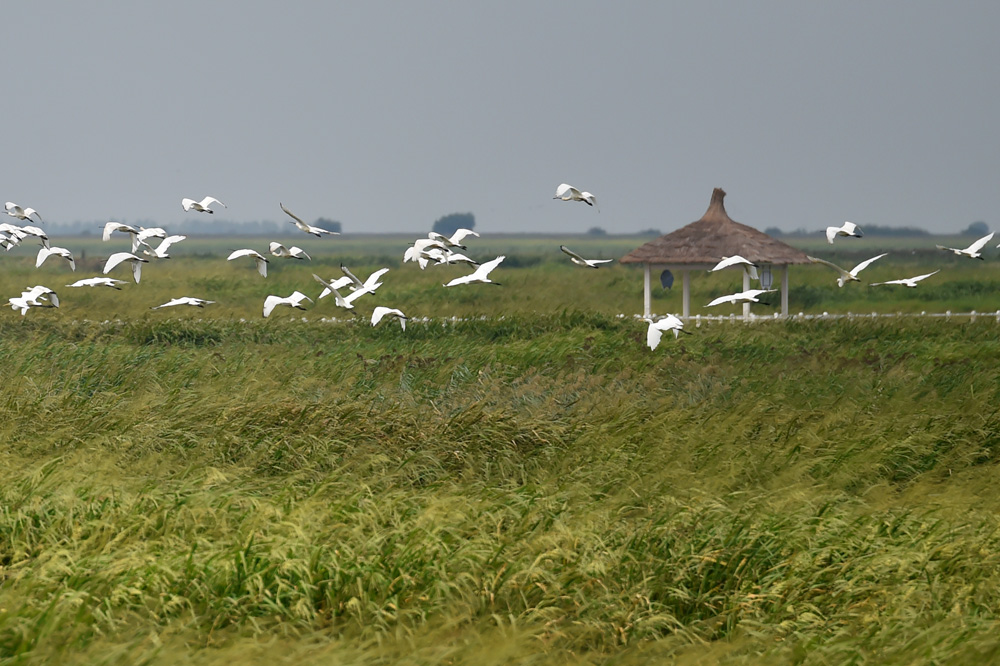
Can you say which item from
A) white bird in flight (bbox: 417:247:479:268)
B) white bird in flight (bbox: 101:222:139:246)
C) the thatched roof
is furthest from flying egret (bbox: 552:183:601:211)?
the thatched roof

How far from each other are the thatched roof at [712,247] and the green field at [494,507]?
978 centimetres

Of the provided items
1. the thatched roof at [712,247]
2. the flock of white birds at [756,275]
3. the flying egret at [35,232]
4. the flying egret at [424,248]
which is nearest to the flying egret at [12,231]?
the flying egret at [35,232]

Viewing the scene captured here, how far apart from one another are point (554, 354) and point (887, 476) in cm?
855

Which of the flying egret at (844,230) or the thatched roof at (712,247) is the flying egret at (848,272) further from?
the thatched roof at (712,247)

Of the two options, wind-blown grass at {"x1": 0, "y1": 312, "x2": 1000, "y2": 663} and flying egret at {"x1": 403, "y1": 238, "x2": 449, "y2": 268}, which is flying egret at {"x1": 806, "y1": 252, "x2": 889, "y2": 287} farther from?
flying egret at {"x1": 403, "y1": 238, "x2": 449, "y2": 268}

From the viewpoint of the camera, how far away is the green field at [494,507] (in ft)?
25.4

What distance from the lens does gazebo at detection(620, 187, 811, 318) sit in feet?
101

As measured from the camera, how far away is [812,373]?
61.1 ft

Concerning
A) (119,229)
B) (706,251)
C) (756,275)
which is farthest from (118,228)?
(706,251)

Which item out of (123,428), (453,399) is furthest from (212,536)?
(453,399)

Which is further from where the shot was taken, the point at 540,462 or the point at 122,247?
the point at 122,247

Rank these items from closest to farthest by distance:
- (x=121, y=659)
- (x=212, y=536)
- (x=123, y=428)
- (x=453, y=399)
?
(x=121, y=659)
(x=212, y=536)
(x=123, y=428)
(x=453, y=399)

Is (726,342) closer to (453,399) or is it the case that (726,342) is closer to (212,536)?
(453,399)

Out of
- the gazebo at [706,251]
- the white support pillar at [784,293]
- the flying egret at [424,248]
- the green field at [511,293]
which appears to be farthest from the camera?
the green field at [511,293]
